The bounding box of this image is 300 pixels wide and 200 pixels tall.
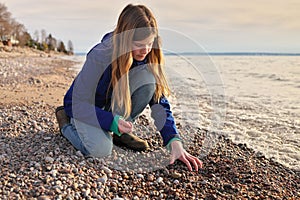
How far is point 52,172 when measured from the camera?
95.3 inches

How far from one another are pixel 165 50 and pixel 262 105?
4.21m

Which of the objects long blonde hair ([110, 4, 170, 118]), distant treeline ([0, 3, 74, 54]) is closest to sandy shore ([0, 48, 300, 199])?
long blonde hair ([110, 4, 170, 118])

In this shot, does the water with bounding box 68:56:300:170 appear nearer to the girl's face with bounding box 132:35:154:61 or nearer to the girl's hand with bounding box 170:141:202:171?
the girl's face with bounding box 132:35:154:61

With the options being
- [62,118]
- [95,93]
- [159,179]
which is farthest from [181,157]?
[62,118]

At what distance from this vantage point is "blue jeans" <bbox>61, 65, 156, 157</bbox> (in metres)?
2.87

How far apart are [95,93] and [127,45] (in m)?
0.52

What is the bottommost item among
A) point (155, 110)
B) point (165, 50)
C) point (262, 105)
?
point (262, 105)

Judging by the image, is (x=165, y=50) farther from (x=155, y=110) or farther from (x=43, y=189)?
(x=43, y=189)

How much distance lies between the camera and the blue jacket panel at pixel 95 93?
111 inches

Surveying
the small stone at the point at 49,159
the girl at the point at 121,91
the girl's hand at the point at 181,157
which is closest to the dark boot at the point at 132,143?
the girl at the point at 121,91

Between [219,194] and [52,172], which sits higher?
[52,172]

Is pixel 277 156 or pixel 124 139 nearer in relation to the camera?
pixel 124 139

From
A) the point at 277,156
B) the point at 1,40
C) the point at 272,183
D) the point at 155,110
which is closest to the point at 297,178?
the point at 272,183

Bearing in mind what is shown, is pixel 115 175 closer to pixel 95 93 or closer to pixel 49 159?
pixel 49 159
